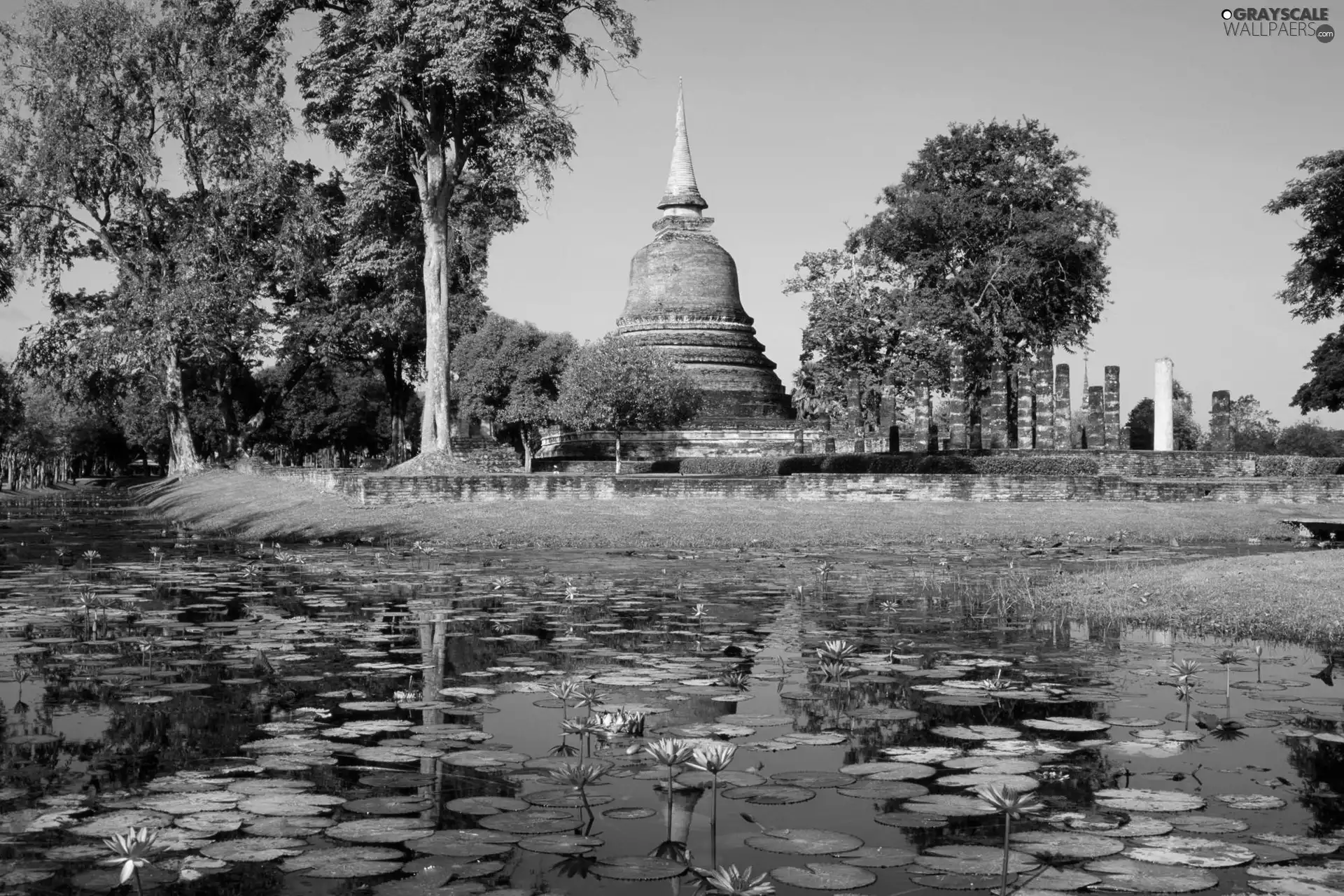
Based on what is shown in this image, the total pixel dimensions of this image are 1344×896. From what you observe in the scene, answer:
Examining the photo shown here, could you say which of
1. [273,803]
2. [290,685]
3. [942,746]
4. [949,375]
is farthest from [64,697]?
[949,375]

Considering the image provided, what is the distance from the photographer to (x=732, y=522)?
18.1 m

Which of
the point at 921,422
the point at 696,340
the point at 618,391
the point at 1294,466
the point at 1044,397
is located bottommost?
the point at 1294,466

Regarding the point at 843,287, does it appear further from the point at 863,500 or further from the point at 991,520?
the point at 991,520

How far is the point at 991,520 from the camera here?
62.5ft

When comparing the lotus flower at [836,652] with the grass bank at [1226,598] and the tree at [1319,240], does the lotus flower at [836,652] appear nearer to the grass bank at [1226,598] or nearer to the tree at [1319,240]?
the grass bank at [1226,598]

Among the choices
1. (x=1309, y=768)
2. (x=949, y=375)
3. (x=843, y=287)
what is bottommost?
(x=1309, y=768)

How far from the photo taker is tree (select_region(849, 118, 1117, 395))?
42.4 m

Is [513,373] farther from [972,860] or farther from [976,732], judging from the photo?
[972,860]

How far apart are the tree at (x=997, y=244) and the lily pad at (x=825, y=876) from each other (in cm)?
4008

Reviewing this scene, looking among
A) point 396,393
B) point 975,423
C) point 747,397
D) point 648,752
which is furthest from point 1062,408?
point 648,752

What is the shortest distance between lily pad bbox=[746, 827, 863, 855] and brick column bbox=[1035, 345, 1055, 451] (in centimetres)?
3178

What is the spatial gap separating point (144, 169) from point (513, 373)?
71.4 feet

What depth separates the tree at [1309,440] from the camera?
7400 cm

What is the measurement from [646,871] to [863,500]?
19178 mm
